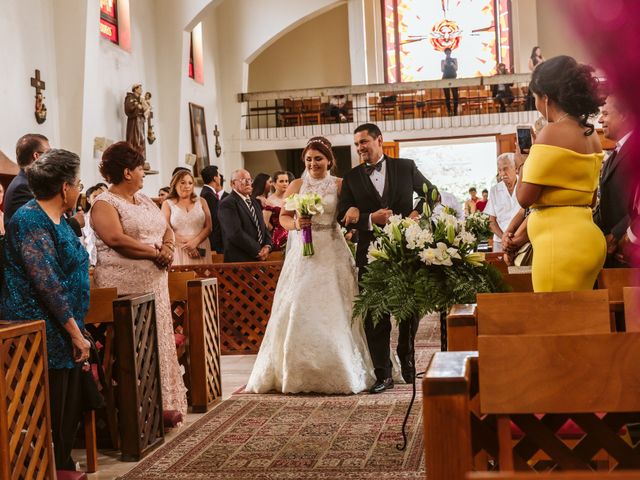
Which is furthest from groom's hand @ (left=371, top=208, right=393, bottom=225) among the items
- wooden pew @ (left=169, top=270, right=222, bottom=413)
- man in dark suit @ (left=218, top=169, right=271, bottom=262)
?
man in dark suit @ (left=218, top=169, right=271, bottom=262)

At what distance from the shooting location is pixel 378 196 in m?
6.04

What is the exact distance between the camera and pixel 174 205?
8.48 meters

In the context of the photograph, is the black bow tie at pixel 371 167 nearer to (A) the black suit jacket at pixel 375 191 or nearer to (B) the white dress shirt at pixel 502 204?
(A) the black suit jacket at pixel 375 191

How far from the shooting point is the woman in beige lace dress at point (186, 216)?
27.5 ft

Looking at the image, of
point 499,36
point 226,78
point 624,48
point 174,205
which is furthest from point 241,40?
point 624,48

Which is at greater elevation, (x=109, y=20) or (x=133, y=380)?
(x=109, y=20)

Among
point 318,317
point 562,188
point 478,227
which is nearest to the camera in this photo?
point 562,188

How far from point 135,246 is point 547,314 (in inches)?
119

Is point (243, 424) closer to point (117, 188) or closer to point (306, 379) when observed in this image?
point (306, 379)

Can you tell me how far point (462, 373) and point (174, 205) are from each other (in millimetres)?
7072

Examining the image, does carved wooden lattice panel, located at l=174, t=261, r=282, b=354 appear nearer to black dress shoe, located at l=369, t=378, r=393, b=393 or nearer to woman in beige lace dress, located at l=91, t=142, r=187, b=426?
black dress shoe, located at l=369, t=378, r=393, b=393

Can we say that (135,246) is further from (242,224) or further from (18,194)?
(242,224)

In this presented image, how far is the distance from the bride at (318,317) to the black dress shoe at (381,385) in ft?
0.40

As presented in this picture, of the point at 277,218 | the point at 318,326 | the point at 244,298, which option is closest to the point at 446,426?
the point at 318,326
